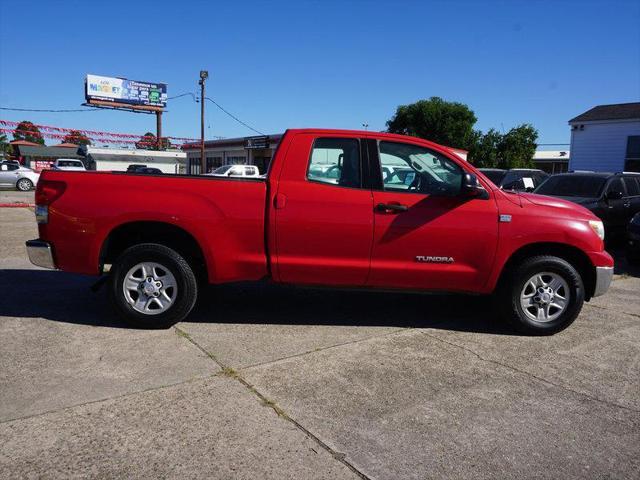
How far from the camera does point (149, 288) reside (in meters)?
4.93

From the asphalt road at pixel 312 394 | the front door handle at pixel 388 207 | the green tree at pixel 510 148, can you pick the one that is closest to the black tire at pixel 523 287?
the asphalt road at pixel 312 394

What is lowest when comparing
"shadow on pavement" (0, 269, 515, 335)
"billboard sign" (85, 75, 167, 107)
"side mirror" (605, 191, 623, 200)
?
"shadow on pavement" (0, 269, 515, 335)

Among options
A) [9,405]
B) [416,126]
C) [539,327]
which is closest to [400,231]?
[539,327]

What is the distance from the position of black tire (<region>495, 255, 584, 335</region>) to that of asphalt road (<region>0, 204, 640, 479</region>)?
0.51 feet

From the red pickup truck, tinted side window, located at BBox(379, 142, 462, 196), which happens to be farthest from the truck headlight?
tinted side window, located at BBox(379, 142, 462, 196)

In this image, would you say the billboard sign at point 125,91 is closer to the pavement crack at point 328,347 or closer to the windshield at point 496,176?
the windshield at point 496,176

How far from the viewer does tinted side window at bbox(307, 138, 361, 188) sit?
4965 millimetres

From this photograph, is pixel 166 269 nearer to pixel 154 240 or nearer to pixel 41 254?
pixel 154 240

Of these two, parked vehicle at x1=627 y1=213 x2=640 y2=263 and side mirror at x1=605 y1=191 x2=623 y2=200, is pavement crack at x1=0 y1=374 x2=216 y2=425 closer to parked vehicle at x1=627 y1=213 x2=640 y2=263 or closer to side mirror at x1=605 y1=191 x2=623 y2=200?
parked vehicle at x1=627 y1=213 x2=640 y2=263

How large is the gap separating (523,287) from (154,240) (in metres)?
3.53

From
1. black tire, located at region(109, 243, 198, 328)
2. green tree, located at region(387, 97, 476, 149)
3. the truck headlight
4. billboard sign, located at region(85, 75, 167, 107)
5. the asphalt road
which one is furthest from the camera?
billboard sign, located at region(85, 75, 167, 107)

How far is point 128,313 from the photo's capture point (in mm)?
→ 4914

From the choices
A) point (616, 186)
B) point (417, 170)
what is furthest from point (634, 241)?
point (417, 170)

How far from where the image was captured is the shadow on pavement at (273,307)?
5.39 m
